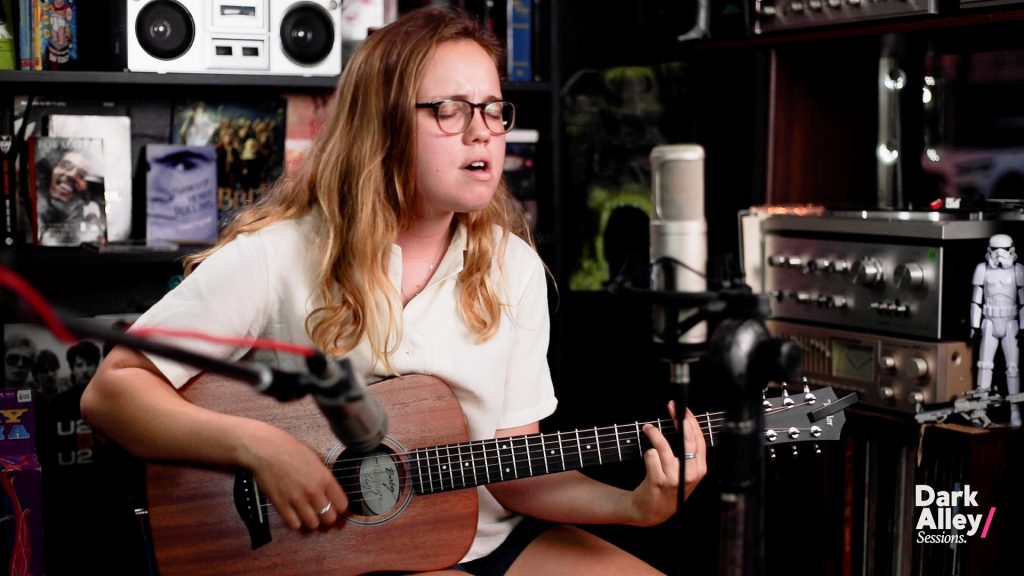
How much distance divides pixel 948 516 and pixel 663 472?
2.34 ft

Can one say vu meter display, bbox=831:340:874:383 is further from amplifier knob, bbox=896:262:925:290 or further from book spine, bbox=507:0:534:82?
book spine, bbox=507:0:534:82

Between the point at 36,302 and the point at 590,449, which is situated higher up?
the point at 36,302

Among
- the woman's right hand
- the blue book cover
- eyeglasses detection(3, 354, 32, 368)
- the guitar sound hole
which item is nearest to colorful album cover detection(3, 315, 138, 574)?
eyeglasses detection(3, 354, 32, 368)

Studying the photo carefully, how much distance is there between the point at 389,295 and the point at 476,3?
54.2 inches

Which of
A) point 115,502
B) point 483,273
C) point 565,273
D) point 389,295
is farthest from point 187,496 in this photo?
point 565,273

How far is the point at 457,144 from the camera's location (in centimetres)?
152

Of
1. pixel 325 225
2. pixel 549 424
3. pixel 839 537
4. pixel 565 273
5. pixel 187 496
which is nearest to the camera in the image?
pixel 187 496

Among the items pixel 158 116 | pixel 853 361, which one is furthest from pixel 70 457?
pixel 853 361

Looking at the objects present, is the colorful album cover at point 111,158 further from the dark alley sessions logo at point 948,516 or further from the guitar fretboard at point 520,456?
the dark alley sessions logo at point 948,516

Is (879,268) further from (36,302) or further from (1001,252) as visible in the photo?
(36,302)

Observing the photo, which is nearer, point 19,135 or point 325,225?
point 325,225

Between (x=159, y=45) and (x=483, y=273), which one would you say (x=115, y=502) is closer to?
(x=159, y=45)

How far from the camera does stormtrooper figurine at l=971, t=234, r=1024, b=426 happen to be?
6.01 ft

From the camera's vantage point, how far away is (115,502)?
2543mm
